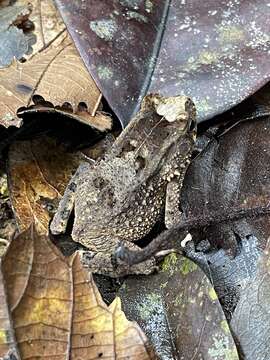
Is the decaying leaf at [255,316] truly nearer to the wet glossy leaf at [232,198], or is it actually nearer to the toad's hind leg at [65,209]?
the wet glossy leaf at [232,198]

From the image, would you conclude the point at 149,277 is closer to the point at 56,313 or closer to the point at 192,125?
the point at 56,313

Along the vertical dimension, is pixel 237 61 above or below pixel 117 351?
above

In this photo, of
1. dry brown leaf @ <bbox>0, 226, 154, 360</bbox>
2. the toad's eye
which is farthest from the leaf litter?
the toad's eye

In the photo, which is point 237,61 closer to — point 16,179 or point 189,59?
point 189,59

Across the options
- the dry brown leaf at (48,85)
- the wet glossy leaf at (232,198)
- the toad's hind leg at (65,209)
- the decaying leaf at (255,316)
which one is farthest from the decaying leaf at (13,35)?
the decaying leaf at (255,316)

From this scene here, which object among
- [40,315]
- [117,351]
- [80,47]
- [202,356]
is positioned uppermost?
[80,47]

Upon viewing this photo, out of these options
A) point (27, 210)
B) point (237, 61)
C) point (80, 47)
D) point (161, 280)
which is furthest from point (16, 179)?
point (237, 61)

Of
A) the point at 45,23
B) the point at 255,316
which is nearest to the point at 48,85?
the point at 45,23
